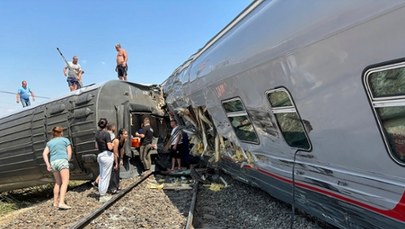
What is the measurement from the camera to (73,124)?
9367mm

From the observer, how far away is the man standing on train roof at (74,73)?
42.2ft

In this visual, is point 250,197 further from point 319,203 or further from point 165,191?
point 319,203

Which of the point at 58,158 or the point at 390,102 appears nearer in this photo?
the point at 390,102

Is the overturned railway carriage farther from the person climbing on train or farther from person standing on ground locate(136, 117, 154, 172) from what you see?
person standing on ground locate(136, 117, 154, 172)

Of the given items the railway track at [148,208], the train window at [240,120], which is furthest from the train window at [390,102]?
the railway track at [148,208]

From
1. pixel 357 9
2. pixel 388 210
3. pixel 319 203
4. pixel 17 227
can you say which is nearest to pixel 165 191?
pixel 17 227

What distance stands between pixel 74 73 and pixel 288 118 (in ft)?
34.5

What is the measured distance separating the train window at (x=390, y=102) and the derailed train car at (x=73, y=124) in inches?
290

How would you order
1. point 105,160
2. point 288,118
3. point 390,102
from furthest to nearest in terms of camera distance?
point 105,160
point 288,118
point 390,102

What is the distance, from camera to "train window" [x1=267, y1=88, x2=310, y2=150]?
12.0 ft

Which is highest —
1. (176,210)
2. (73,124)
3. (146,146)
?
(73,124)

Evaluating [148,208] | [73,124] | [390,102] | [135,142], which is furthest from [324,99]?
[135,142]

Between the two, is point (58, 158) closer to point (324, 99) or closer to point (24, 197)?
point (324, 99)

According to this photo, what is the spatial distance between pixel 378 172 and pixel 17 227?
228 inches
